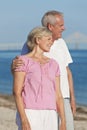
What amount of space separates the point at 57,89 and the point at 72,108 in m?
0.84

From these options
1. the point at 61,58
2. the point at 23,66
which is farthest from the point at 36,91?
the point at 61,58

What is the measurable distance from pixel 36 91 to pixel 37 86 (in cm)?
5

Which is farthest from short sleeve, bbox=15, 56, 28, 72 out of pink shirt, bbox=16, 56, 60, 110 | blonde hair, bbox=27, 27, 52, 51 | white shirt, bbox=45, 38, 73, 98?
white shirt, bbox=45, 38, 73, 98

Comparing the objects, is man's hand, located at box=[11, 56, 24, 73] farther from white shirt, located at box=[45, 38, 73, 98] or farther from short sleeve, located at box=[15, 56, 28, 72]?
white shirt, located at box=[45, 38, 73, 98]

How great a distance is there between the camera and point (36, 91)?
541 cm

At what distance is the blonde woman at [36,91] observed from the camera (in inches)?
213

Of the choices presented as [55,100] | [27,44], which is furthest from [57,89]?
A: [27,44]

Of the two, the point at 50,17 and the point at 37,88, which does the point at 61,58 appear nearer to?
the point at 50,17

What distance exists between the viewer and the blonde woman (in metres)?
5.40

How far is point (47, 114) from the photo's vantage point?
214 inches

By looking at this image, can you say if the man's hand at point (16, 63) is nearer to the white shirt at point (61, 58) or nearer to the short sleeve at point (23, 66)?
the short sleeve at point (23, 66)

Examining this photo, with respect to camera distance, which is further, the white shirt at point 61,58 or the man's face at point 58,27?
the white shirt at point 61,58

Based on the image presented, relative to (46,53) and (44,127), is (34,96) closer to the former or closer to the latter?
(44,127)

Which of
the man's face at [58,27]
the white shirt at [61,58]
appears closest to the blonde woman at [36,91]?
the man's face at [58,27]
